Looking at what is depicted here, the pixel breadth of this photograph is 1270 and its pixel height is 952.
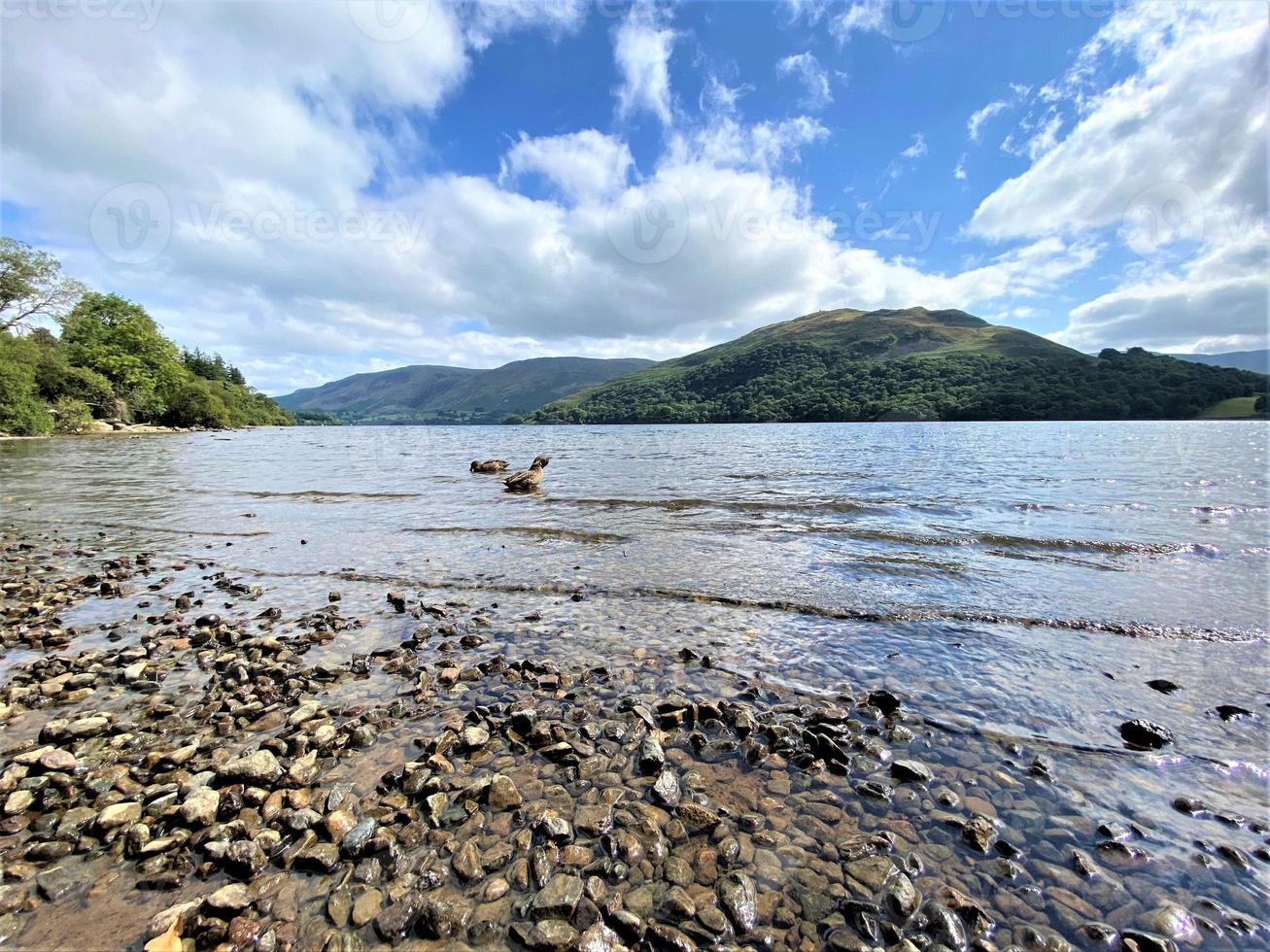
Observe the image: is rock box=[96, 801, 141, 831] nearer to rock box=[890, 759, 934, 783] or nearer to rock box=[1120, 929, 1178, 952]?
rock box=[890, 759, 934, 783]

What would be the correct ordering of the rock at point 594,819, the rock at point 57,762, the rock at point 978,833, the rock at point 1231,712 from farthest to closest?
the rock at point 1231,712, the rock at point 57,762, the rock at point 594,819, the rock at point 978,833

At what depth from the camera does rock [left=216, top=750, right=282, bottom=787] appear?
180 inches

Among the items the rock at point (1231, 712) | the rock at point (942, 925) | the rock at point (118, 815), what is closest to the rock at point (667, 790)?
the rock at point (942, 925)

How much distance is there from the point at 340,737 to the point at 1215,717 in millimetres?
9217

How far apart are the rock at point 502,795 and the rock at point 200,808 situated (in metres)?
2.07

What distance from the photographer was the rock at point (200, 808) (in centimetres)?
409

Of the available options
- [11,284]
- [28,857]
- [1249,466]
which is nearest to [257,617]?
[28,857]

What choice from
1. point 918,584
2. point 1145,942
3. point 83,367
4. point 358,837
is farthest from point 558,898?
point 83,367

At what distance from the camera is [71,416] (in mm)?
74000

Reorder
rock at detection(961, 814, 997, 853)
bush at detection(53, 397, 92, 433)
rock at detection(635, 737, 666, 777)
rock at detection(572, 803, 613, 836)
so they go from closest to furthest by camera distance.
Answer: rock at detection(961, 814, 997, 853), rock at detection(572, 803, 613, 836), rock at detection(635, 737, 666, 777), bush at detection(53, 397, 92, 433)

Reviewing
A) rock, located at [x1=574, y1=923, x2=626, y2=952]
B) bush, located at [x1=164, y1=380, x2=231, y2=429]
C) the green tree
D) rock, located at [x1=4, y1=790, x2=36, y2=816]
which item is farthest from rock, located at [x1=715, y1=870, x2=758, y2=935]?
bush, located at [x1=164, y1=380, x2=231, y2=429]

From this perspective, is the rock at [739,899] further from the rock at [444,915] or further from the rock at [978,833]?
the rock at [978,833]

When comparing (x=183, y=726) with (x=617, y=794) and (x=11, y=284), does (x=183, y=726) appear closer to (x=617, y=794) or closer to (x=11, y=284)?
(x=617, y=794)

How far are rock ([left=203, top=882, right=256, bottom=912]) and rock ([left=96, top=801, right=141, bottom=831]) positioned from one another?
4.33ft
